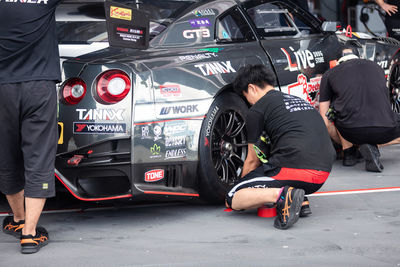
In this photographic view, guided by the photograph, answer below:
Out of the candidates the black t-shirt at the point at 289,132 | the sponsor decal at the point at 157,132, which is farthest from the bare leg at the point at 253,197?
the sponsor decal at the point at 157,132

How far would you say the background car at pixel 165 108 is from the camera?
4586mm

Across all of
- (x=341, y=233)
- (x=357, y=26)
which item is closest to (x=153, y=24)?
(x=341, y=233)

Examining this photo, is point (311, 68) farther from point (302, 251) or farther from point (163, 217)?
point (302, 251)

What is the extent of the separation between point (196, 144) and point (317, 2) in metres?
10.5

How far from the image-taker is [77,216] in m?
5.19

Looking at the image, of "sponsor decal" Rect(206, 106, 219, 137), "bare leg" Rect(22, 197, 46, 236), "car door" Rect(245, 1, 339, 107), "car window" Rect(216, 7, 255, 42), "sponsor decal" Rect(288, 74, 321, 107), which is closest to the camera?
"bare leg" Rect(22, 197, 46, 236)

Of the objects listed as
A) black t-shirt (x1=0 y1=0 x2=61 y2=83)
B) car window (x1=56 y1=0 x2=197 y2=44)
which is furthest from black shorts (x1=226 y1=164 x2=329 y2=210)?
black t-shirt (x1=0 y1=0 x2=61 y2=83)

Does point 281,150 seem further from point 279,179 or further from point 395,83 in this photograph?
point 395,83

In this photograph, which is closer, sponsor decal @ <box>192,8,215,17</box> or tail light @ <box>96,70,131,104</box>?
tail light @ <box>96,70,131,104</box>

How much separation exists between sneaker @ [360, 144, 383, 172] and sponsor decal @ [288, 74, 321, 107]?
588 millimetres

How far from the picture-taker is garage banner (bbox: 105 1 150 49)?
4594mm

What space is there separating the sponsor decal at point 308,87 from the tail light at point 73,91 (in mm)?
1884

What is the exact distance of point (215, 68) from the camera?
512cm

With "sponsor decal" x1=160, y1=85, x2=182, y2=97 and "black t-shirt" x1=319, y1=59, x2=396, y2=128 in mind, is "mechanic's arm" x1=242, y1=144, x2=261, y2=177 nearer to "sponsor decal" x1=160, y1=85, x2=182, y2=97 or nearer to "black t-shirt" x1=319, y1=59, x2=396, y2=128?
"sponsor decal" x1=160, y1=85, x2=182, y2=97
